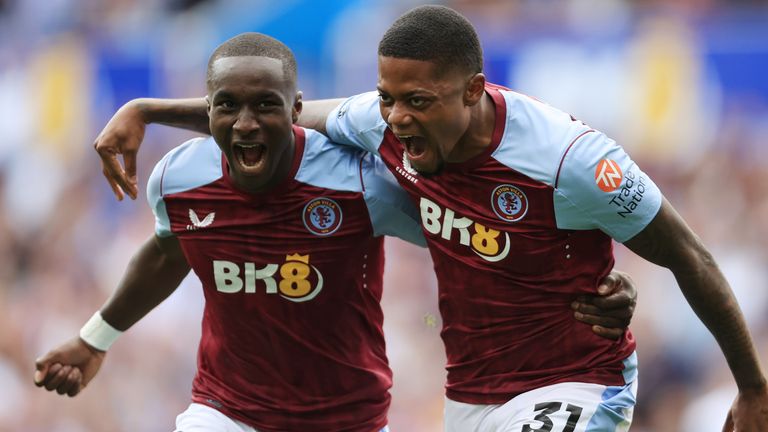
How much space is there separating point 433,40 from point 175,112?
137 centimetres

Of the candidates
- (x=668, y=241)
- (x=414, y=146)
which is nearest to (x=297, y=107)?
(x=414, y=146)

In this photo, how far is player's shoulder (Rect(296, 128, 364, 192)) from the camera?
614 cm

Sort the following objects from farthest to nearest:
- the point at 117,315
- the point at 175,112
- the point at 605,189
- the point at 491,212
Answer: the point at 117,315, the point at 175,112, the point at 491,212, the point at 605,189

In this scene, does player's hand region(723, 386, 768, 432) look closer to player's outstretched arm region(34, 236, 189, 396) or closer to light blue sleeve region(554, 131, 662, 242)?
light blue sleeve region(554, 131, 662, 242)

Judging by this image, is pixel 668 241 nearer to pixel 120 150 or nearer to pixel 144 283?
pixel 120 150

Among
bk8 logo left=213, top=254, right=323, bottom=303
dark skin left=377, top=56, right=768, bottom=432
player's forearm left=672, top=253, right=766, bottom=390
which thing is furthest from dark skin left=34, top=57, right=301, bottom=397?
player's forearm left=672, top=253, right=766, bottom=390

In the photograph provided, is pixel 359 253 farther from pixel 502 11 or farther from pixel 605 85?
pixel 502 11

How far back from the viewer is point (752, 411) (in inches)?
230

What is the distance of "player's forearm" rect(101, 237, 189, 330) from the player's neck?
1553mm

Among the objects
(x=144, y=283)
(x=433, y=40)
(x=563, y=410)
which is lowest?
(x=144, y=283)

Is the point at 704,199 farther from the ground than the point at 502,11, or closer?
closer

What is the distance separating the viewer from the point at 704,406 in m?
9.15

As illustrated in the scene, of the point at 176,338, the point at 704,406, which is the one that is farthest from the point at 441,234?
the point at 176,338

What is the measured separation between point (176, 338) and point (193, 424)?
5.84 m
